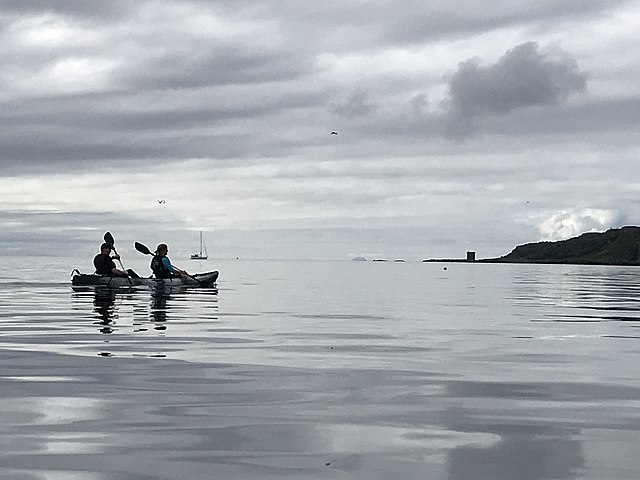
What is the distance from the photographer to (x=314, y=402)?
40.6 ft

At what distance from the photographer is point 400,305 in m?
40.0

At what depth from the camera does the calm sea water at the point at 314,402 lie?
28.7 ft

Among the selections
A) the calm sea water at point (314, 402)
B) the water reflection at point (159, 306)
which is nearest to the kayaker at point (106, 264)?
the water reflection at point (159, 306)

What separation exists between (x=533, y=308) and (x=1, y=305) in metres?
20.0

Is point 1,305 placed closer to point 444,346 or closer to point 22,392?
point 444,346

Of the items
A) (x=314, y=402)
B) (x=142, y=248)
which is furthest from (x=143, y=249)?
(x=314, y=402)

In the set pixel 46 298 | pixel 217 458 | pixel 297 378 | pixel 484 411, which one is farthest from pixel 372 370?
pixel 46 298

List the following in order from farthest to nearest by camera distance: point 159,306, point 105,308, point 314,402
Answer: point 159,306
point 105,308
point 314,402

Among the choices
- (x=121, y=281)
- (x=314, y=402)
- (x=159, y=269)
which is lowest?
(x=314, y=402)

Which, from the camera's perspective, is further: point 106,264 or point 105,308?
point 106,264

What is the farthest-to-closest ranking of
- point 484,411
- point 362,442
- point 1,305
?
point 1,305 → point 484,411 → point 362,442

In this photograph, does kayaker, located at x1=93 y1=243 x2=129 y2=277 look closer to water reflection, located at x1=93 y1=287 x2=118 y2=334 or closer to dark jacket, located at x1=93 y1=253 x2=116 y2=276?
dark jacket, located at x1=93 y1=253 x2=116 y2=276

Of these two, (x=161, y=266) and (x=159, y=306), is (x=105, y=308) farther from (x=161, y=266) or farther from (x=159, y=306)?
(x=161, y=266)

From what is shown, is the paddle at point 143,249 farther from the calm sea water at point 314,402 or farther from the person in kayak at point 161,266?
the calm sea water at point 314,402
